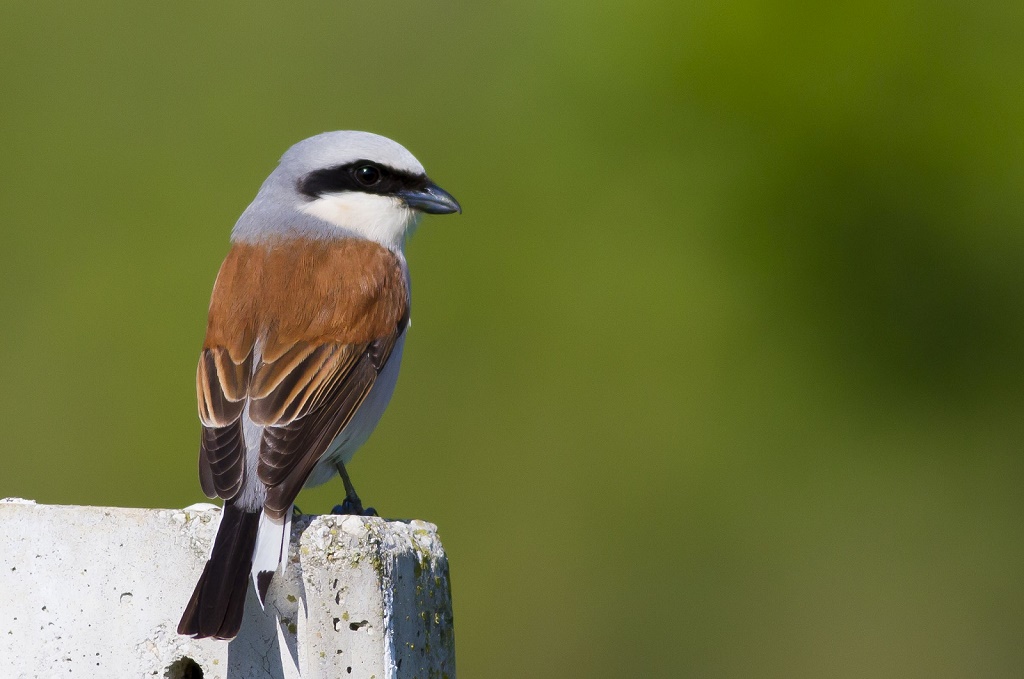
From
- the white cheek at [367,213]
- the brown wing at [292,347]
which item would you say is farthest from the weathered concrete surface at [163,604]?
the white cheek at [367,213]

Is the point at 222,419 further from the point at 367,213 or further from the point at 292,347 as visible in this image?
the point at 367,213

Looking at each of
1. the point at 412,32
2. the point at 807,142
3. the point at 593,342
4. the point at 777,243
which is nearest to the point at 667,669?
the point at 593,342

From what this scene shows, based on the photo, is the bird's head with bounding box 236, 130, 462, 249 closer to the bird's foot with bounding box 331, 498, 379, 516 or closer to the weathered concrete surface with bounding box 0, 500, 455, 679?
the bird's foot with bounding box 331, 498, 379, 516

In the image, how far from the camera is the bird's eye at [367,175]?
135 inches

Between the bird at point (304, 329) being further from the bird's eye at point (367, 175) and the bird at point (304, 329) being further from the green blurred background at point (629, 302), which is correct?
the green blurred background at point (629, 302)

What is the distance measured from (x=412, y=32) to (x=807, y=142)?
2.84m

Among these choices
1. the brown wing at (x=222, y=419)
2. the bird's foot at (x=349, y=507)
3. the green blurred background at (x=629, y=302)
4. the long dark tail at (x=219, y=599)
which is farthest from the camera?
the green blurred background at (x=629, y=302)

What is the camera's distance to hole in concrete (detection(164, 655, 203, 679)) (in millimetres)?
1812

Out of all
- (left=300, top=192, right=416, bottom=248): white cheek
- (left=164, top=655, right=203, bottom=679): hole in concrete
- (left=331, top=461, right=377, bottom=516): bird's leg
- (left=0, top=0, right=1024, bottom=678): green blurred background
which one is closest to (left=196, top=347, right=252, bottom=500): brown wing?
(left=331, top=461, right=377, bottom=516): bird's leg

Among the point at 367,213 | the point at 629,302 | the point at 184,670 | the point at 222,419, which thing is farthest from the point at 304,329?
the point at 629,302

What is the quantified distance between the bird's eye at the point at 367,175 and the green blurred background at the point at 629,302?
3.31m

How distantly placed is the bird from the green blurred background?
130 inches

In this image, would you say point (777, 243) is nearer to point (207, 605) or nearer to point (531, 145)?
point (531, 145)

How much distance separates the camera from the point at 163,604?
5.91 feet
